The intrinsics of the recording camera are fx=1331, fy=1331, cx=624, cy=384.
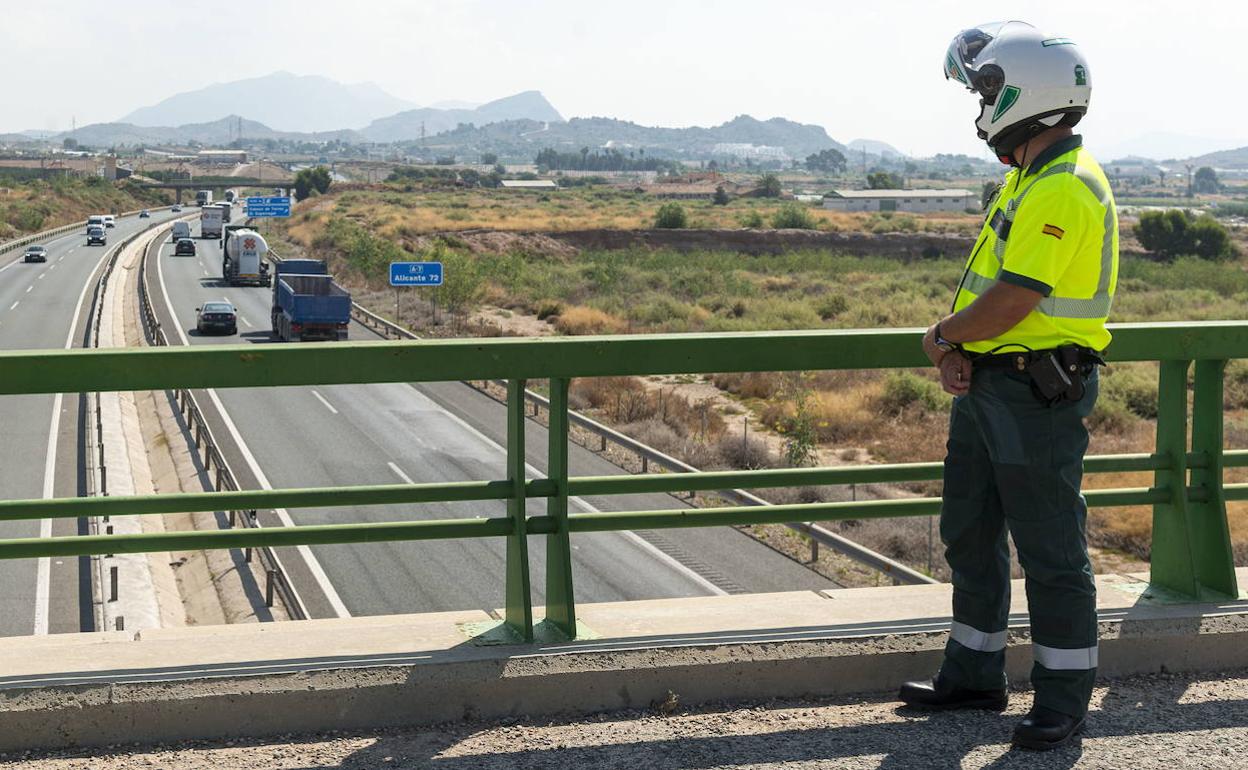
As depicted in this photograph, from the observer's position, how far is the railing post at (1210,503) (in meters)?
4.73

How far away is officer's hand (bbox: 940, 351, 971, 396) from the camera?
3.86 metres

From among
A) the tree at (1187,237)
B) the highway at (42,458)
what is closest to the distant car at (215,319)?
the highway at (42,458)

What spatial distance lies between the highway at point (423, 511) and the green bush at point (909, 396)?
711 centimetres

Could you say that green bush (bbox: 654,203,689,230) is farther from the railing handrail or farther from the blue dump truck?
the railing handrail

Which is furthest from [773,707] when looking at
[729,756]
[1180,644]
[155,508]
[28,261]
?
[28,261]

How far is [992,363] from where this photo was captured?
383 cm

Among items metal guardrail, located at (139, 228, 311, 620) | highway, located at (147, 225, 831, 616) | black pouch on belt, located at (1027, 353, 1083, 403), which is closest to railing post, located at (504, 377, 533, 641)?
metal guardrail, located at (139, 228, 311, 620)

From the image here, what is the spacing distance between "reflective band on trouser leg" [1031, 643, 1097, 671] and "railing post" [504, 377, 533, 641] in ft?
5.16

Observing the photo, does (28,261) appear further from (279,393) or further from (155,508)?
(155,508)

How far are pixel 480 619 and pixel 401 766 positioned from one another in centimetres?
91

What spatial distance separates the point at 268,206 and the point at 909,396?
60.3m

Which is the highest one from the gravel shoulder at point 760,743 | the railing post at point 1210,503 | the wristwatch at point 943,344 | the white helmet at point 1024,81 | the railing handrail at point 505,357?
the white helmet at point 1024,81

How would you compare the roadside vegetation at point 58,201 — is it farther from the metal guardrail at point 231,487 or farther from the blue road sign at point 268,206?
the metal guardrail at point 231,487

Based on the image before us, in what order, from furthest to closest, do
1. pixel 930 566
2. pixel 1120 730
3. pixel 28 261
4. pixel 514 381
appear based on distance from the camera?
pixel 28 261
pixel 930 566
pixel 514 381
pixel 1120 730
